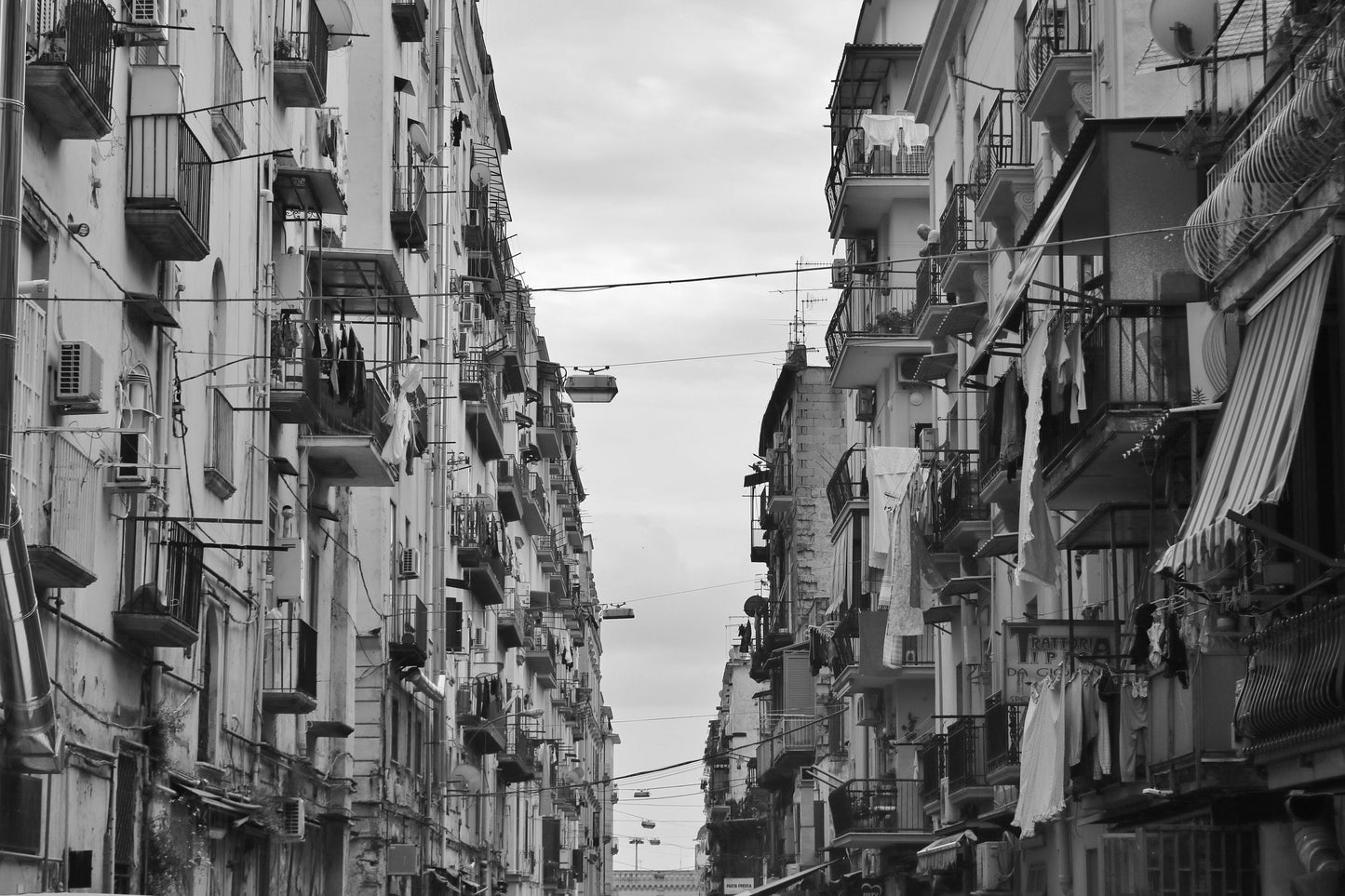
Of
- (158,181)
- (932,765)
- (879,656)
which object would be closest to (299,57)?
(158,181)

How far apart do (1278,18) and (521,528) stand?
175 feet

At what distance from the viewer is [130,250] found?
63.7 ft

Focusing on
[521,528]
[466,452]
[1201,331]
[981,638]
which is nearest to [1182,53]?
[1201,331]

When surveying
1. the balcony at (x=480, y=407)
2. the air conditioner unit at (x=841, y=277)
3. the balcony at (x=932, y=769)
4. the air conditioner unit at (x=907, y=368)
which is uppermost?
the air conditioner unit at (x=841, y=277)

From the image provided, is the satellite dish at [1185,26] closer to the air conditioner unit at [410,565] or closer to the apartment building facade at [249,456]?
the apartment building facade at [249,456]

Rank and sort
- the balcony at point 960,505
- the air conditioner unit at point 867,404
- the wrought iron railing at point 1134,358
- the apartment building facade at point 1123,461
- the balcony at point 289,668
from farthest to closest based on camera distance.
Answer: the air conditioner unit at point 867,404 → the balcony at point 960,505 → the balcony at point 289,668 → the wrought iron railing at point 1134,358 → the apartment building facade at point 1123,461

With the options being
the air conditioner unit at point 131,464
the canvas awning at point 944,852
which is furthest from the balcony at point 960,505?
the air conditioner unit at point 131,464

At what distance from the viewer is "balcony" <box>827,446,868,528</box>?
142 feet

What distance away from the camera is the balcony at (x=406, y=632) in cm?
3641

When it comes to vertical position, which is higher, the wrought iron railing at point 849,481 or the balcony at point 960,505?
the wrought iron railing at point 849,481

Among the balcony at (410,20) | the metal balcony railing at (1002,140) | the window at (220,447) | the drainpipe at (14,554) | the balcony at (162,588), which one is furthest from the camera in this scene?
the balcony at (410,20)

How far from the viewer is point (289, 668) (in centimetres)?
2730

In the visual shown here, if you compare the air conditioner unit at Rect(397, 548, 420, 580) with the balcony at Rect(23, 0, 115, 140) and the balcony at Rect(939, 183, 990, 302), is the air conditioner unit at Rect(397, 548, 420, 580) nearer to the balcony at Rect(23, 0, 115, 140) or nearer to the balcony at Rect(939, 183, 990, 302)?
the balcony at Rect(939, 183, 990, 302)

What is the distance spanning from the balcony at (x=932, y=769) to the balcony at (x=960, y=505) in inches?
135
